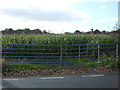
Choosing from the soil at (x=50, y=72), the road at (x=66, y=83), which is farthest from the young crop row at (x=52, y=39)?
the road at (x=66, y=83)

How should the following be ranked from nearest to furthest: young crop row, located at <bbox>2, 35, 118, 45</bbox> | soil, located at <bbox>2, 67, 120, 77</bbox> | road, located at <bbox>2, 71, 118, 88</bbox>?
road, located at <bbox>2, 71, 118, 88</bbox>
soil, located at <bbox>2, 67, 120, 77</bbox>
young crop row, located at <bbox>2, 35, 118, 45</bbox>

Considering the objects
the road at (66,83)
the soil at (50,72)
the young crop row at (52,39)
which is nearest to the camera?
the road at (66,83)

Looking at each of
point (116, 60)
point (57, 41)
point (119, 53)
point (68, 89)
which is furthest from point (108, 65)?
point (57, 41)

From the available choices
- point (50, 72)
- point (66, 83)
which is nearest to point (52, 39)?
point (50, 72)

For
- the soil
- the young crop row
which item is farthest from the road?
the young crop row

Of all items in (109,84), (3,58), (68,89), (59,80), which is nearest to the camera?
(68,89)

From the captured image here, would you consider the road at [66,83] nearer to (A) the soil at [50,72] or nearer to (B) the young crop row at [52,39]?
(A) the soil at [50,72]

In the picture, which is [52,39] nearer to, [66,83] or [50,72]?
[50,72]

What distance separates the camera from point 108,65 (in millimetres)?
9945

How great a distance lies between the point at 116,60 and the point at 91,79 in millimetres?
3188

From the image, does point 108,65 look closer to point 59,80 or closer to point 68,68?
point 68,68

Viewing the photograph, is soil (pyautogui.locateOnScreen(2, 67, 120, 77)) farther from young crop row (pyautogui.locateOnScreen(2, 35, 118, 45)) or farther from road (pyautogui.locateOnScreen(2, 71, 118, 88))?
young crop row (pyautogui.locateOnScreen(2, 35, 118, 45))

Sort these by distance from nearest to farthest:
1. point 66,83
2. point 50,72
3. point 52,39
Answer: point 66,83 → point 50,72 → point 52,39

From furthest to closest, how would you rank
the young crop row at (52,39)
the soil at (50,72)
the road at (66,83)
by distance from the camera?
the young crop row at (52,39), the soil at (50,72), the road at (66,83)
